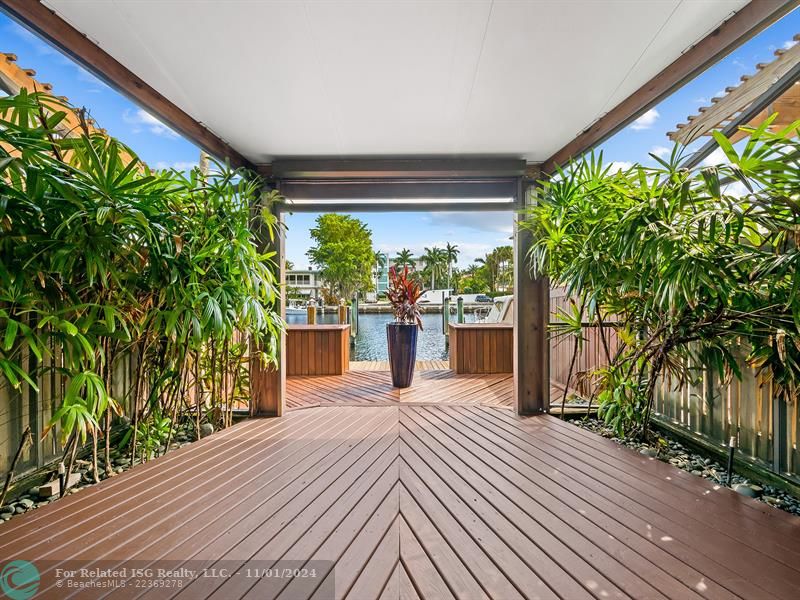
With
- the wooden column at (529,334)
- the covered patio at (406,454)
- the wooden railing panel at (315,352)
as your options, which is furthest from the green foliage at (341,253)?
the covered patio at (406,454)

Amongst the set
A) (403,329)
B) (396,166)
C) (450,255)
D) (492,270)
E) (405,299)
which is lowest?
(403,329)

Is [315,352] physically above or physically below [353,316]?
below

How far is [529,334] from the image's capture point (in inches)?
135

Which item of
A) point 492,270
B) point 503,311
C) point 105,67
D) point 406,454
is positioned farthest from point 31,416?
point 492,270

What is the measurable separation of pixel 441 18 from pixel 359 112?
0.96 meters

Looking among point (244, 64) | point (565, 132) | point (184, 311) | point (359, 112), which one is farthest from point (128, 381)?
point (565, 132)

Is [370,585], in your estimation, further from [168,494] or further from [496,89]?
[496,89]

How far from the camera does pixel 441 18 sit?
1.71 m

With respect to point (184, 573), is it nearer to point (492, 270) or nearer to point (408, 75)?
point (408, 75)

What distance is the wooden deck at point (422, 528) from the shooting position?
1296mm

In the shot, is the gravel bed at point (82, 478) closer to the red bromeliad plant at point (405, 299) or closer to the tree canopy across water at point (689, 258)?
the red bromeliad plant at point (405, 299)

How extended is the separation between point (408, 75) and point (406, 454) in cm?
239

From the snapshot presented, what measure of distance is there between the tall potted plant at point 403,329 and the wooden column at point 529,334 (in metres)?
1.40

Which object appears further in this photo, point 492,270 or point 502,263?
point 492,270
